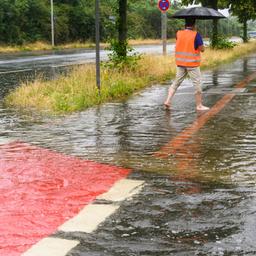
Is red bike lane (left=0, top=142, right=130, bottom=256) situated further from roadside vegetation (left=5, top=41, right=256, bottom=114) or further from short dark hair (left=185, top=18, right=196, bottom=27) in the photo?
short dark hair (left=185, top=18, right=196, bottom=27)

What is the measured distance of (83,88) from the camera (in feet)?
41.6

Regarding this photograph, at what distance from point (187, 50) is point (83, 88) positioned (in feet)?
8.89

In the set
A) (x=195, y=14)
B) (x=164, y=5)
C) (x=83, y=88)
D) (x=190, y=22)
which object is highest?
(x=164, y=5)

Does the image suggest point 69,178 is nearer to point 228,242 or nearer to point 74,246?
A: point 74,246

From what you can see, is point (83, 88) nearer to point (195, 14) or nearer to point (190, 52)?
point (190, 52)

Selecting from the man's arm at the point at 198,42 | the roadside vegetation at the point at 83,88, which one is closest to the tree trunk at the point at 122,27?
the roadside vegetation at the point at 83,88

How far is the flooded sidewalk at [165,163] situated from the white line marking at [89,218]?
2.6 inches

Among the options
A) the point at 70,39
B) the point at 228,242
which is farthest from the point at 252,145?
the point at 70,39

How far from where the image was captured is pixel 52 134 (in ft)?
28.4

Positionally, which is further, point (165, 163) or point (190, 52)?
point (190, 52)

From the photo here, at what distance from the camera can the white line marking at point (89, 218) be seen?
4.60 m

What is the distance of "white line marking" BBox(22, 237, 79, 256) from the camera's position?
4105 mm

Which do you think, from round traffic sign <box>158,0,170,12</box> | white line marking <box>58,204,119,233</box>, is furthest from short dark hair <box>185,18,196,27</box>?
round traffic sign <box>158,0,170,12</box>

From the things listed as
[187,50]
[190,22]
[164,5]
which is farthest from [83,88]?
[164,5]
